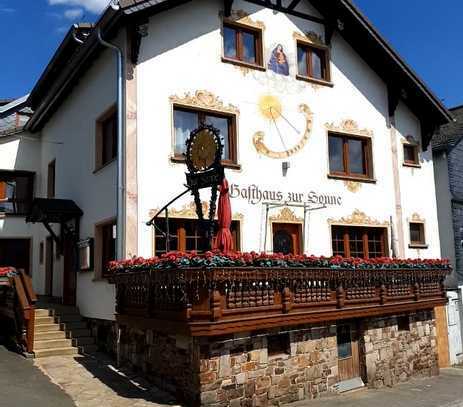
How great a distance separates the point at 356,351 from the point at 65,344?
6297mm

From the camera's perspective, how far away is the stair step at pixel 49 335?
12094 millimetres

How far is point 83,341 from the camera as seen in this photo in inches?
490

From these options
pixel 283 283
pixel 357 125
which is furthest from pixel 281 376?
pixel 357 125

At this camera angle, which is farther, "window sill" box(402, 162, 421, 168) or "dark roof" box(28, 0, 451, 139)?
"window sill" box(402, 162, 421, 168)

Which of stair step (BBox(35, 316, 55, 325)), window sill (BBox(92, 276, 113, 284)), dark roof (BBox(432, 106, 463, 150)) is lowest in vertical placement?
stair step (BBox(35, 316, 55, 325))

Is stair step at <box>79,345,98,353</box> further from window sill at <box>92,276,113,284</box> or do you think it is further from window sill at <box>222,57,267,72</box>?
window sill at <box>222,57,267,72</box>

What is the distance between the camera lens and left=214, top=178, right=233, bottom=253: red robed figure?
32.2 feet

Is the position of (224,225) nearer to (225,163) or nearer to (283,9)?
(225,163)

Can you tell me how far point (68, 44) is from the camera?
49.9 ft

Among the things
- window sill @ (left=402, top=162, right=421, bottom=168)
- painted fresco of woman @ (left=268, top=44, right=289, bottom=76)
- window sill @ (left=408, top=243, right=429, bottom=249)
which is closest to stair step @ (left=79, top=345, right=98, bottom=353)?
painted fresco of woman @ (left=268, top=44, right=289, bottom=76)

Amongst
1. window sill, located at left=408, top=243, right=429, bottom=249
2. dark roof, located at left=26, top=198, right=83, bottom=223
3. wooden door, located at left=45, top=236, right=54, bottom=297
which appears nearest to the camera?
dark roof, located at left=26, top=198, right=83, bottom=223

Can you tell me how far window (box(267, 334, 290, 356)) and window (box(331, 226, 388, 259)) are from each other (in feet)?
17.0

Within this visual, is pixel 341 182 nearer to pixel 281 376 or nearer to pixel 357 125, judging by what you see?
pixel 357 125

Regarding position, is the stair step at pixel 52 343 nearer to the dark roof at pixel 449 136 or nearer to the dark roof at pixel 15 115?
the dark roof at pixel 15 115
